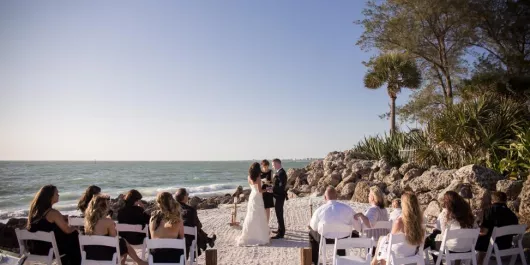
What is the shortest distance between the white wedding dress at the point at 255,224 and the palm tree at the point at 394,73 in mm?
11964

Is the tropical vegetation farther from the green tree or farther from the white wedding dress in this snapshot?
the white wedding dress

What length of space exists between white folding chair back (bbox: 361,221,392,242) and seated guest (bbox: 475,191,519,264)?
127cm

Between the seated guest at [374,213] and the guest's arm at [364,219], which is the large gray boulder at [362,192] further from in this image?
the guest's arm at [364,219]

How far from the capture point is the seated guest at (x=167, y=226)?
4.87 m

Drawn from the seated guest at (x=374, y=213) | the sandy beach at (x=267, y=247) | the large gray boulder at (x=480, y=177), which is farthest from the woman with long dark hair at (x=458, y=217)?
the large gray boulder at (x=480, y=177)

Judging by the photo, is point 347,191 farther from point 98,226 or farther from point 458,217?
point 98,226

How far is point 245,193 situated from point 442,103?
9.99m

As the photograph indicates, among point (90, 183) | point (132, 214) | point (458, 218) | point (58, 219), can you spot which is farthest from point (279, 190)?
point (90, 183)

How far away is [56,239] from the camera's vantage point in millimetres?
5230

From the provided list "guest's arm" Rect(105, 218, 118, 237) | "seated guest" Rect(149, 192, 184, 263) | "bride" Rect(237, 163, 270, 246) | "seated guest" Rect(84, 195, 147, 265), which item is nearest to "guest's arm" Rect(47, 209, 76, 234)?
"seated guest" Rect(84, 195, 147, 265)

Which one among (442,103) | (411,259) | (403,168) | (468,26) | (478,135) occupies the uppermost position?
(468,26)

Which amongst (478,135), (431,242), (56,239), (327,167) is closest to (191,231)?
(56,239)

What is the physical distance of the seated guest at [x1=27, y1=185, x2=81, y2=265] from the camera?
5.14 m

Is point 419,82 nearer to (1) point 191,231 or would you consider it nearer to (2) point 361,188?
(2) point 361,188
